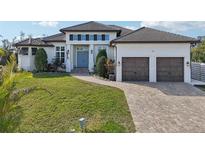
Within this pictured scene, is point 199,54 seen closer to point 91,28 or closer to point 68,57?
point 91,28

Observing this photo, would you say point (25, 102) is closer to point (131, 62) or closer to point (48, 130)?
point (48, 130)

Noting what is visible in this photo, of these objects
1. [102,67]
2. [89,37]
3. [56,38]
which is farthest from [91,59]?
[102,67]

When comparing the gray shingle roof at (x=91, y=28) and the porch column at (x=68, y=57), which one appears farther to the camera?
the porch column at (x=68, y=57)

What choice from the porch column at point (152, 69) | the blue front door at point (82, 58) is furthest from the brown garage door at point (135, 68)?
the blue front door at point (82, 58)

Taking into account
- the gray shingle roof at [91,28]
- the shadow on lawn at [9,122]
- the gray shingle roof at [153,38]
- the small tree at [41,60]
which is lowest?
the shadow on lawn at [9,122]

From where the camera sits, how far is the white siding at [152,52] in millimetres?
22438

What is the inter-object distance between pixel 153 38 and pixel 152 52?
1293mm

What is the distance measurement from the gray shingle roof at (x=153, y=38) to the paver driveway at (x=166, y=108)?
5.01 meters

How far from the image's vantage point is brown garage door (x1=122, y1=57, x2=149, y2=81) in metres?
22.6

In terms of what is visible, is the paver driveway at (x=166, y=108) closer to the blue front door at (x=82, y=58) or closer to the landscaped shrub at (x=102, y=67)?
the landscaped shrub at (x=102, y=67)

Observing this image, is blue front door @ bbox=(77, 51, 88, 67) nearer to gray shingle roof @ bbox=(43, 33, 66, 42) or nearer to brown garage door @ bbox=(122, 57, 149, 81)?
gray shingle roof @ bbox=(43, 33, 66, 42)

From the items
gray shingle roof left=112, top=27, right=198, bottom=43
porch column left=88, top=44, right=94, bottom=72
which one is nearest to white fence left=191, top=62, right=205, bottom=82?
gray shingle roof left=112, top=27, right=198, bottom=43
